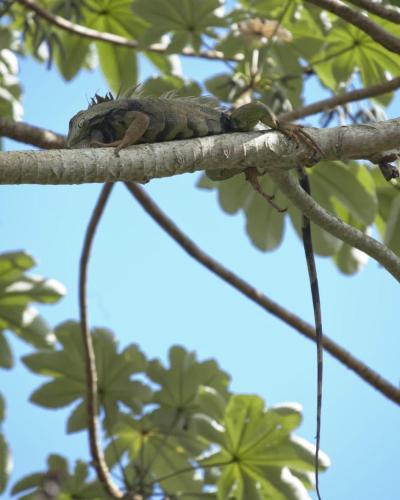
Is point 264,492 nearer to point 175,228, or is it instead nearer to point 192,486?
point 192,486

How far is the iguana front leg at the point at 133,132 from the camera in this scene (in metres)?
3.52

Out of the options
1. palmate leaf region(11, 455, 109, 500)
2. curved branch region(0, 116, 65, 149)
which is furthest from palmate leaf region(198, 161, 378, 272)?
palmate leaf region(11, 455, 109, 500)

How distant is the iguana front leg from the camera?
3.52 metres

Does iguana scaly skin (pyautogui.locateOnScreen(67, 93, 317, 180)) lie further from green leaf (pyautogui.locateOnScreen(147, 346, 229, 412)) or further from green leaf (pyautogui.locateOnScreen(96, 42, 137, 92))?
green leaf (pyautogui.locateOnScreen(96, 42, 137, 92))

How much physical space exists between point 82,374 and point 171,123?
106 inches

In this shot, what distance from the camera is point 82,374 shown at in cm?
617

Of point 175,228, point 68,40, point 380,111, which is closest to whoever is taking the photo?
point 175,228

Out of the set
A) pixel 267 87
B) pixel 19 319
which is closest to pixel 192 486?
pixel 19 319

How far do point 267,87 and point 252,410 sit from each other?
235 cm

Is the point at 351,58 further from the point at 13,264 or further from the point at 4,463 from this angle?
the point at 4,463

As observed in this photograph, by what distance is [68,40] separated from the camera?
7.25 m

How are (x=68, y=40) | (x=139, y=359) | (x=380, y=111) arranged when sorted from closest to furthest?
(x=139, y=359) → (x=380, y=111) → (x=68, y=40)

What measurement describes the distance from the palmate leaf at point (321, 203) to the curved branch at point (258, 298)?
621mm

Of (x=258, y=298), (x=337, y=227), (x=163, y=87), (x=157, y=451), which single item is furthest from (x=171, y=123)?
(x=157, y=451)
